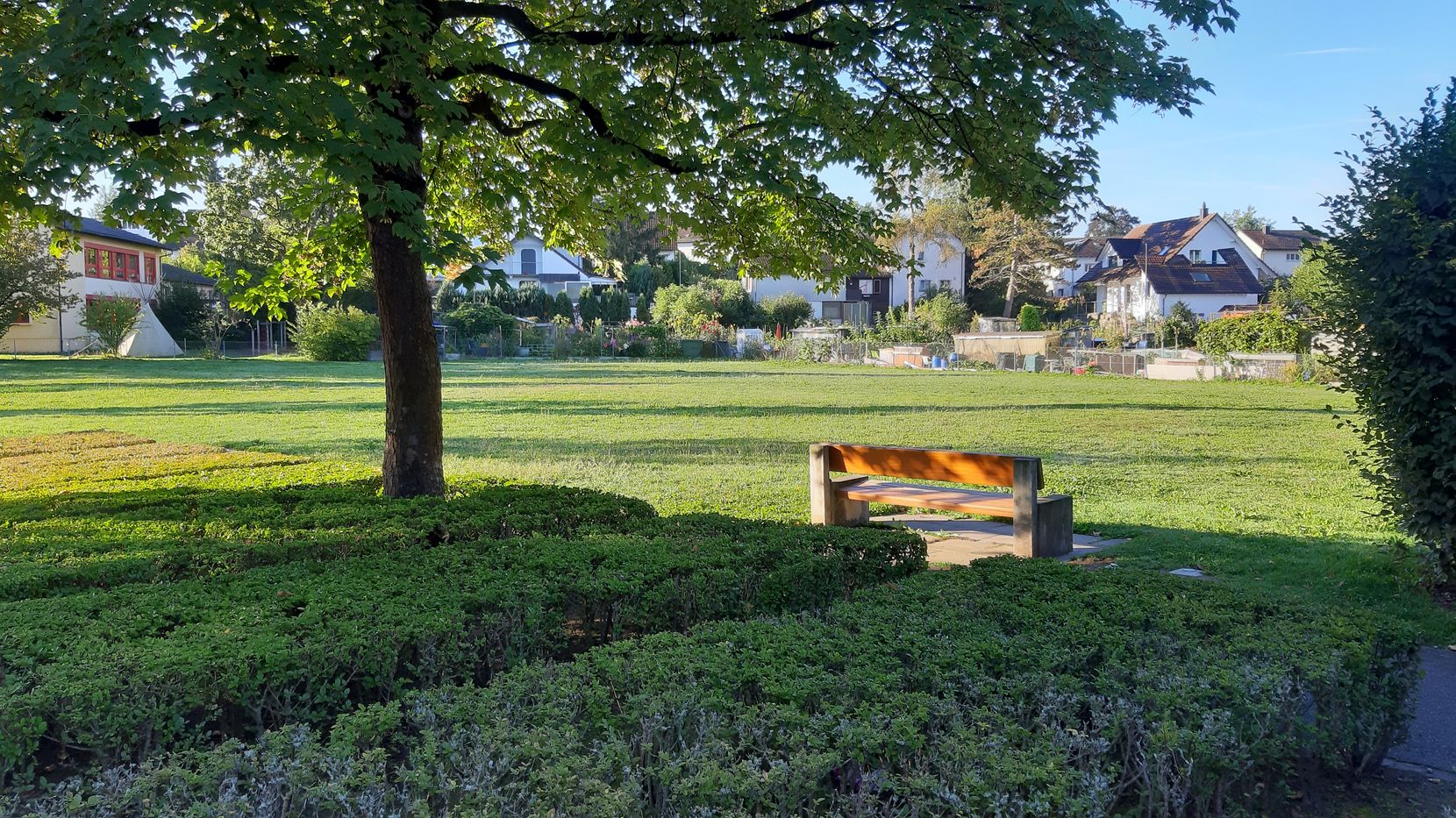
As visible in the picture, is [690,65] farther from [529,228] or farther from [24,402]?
Result: [24,402]

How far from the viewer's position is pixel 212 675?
348 centimetres

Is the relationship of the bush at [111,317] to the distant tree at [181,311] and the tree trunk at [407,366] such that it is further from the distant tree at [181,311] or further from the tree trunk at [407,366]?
the tree trunk at [407,366]

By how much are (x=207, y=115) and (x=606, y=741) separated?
12.7 feet

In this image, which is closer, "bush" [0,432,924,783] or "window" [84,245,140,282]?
"bush" [0,432,924,783]

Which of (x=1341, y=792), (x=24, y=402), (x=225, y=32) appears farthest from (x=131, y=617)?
(x=24, y=402)

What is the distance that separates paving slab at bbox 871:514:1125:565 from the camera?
7809mm

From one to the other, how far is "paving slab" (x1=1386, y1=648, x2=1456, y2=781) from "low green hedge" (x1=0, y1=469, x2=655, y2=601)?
4.29 metres

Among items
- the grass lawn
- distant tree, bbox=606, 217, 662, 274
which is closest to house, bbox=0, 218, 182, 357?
the grass lawn

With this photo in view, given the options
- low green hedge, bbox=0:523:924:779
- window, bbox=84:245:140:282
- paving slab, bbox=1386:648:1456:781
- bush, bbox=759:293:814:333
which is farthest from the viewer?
bush, bbox=759:293:814:333

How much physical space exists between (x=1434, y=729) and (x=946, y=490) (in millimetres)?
4530

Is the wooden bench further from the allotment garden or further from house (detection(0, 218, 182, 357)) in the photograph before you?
house (detection(0, 218, 182, 357))

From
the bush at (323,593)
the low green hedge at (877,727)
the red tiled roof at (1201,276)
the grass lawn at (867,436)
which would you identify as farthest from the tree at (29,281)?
the red tiled roof at (1201,276)

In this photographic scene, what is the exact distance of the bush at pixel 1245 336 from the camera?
109 feet

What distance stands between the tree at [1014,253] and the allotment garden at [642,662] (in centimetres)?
5716
